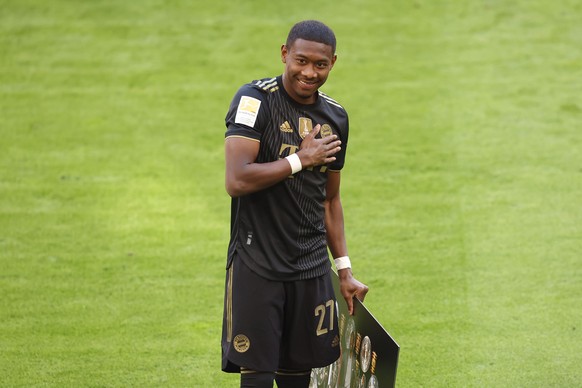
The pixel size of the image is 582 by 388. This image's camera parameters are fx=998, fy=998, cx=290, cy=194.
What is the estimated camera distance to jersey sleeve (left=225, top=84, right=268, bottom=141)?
10.5ft

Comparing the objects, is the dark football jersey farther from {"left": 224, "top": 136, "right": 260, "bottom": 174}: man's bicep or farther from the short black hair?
the short black hair

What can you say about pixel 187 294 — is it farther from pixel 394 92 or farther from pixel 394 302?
pixel 394 92

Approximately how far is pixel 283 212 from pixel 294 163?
20cm

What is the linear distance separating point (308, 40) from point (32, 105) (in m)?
5.12

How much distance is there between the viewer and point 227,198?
659 centimetres

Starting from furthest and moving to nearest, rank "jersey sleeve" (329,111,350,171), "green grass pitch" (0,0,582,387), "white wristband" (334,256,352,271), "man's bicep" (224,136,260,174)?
"green grass pitch" (0,0,582,387) → "white wristband" (334,256,352,271) → "jersey sleeve" (329,111,350,171) → "man's bicep" (224,136,260,174)

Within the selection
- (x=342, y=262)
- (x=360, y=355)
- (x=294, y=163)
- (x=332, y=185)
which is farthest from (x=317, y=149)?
(x=360, y=355)

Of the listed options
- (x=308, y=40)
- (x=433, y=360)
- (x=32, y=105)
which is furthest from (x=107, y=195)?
(x=308, y=40)

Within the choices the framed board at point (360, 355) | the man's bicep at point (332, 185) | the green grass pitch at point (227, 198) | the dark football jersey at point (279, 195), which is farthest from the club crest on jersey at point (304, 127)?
the green grass pitch at point (227, 198)

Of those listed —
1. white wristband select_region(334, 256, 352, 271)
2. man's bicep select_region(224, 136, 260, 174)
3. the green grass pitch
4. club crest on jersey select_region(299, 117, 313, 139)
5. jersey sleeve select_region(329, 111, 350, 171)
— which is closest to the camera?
man's bicep select_region(224, 136, 260, 174)

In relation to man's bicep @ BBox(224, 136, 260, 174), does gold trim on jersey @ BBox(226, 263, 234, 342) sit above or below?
below

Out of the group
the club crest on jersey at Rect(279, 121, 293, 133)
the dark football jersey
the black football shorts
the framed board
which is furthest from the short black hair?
the framed board

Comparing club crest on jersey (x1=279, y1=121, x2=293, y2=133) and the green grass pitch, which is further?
the green grass pitch

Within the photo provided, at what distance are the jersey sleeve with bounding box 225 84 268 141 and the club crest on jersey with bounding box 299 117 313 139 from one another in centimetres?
13
